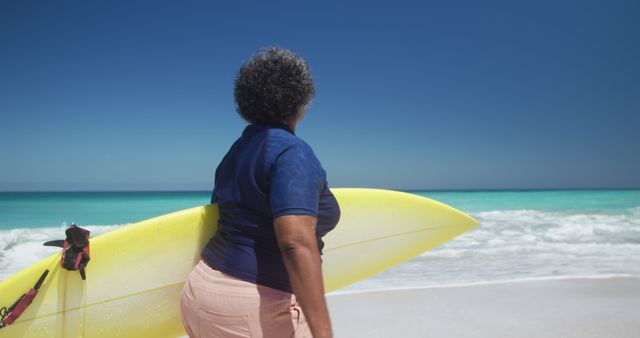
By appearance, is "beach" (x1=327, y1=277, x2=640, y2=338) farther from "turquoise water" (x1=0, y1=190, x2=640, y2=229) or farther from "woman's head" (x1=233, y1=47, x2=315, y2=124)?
"turquoise water" (x1=0, y1=190, x2=640, y2=229)

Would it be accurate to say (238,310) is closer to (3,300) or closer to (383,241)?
(3,300)

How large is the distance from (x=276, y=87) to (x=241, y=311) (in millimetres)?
556

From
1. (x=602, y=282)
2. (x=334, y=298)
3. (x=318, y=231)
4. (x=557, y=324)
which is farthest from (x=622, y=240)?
(x=318, y=231)

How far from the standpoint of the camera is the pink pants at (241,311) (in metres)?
1.02

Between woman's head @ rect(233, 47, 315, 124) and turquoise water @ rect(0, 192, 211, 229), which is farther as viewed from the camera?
turquoise water @ rect(0, 192, 211, 229)

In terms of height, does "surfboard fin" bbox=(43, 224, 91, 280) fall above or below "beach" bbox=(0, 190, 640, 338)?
above

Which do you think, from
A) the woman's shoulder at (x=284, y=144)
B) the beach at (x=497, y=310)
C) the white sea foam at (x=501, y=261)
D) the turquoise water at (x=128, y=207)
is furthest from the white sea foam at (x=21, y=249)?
the woman's shoulder at (x=284, y=144)

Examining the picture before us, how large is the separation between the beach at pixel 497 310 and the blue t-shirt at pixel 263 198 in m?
1.70

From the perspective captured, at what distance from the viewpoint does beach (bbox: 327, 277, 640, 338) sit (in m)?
Answer: 2.60

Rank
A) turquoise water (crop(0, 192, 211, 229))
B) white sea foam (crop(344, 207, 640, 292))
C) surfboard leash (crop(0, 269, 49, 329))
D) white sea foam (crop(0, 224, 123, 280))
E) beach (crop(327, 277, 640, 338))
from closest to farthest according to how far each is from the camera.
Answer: surfboard leash (crop(0, 269, 49, 329)) → beach (crop(327, 277, 640, 338)) → white sea foam (crop(344, 207, 640, 292)) → white sea foam (crop(0, 224, 123, 280)) → turquoise water (crop(0, 192, 211, 229))

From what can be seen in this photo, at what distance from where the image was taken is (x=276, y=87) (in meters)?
1.15

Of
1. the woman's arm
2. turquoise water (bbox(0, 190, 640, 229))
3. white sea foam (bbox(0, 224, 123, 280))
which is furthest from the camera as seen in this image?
turquoise water (bbox(0, 190, 640, 229))

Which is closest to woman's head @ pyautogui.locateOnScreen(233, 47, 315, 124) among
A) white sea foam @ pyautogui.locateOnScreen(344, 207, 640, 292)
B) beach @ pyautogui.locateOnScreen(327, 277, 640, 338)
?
beach @ pyautogui.locateOnScreen(327, 277, 640, 338)

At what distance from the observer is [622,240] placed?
7434 millimetres
